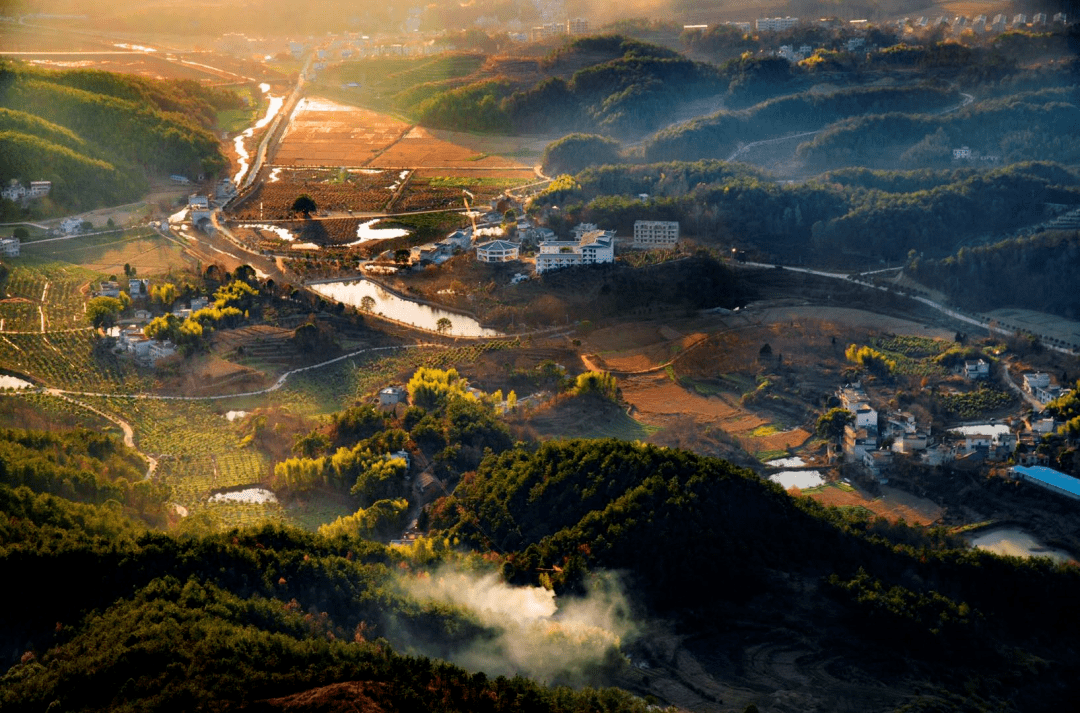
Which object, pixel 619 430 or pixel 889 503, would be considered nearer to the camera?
pixel 889 503

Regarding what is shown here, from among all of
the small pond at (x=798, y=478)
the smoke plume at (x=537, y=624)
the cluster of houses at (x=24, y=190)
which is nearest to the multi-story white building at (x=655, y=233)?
the small pond at (x=798, y=478)

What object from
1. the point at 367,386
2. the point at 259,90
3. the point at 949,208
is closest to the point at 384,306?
the point at 367,386

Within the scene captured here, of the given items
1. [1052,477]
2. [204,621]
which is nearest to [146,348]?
[204,621]

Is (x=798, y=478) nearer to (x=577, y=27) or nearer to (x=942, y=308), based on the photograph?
(x=942, y=308)

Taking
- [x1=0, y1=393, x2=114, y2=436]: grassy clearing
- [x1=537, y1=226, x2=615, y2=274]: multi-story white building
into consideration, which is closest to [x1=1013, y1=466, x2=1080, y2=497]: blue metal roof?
[x1=537, y1=226, x2=615, y2=274]: multi-story white building

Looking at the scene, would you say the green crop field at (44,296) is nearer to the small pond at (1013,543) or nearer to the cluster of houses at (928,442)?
the cluster of houses at (928,442)

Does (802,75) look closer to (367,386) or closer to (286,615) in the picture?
(367,386)
